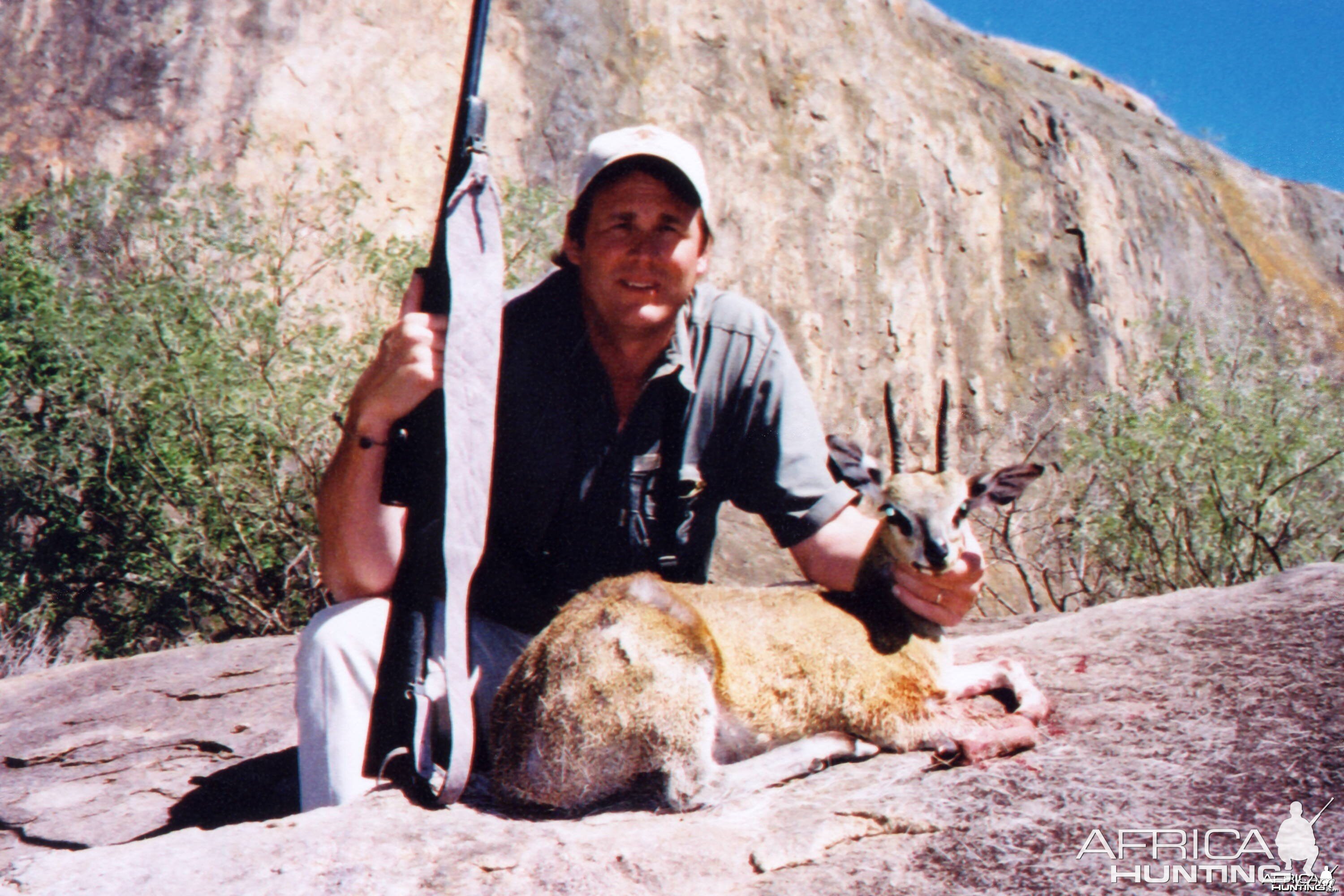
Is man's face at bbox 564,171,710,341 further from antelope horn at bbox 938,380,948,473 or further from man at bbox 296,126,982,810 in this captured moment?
antelope horn at bbox 938,380,948,473

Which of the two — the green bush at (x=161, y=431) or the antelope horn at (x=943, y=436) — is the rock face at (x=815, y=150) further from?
the antelope horn at (x=943, y=436)

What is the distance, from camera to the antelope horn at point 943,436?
546 cm

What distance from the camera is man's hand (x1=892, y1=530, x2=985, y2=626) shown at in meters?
4.65

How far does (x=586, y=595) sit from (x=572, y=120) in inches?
555

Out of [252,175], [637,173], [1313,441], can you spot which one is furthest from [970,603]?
[252,175]

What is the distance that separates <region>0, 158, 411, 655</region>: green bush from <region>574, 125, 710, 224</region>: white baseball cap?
19.9 ft

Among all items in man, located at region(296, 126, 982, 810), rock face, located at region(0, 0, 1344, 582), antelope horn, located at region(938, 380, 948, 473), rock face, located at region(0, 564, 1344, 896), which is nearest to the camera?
rock face, located at region(0, 564, 1344, 896)

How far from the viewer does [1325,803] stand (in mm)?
3254

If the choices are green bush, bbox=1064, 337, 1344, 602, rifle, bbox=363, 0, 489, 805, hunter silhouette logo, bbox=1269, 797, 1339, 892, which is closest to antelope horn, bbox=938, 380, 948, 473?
hunter silhouette logo, bbox=1269, 797, 1339, 892

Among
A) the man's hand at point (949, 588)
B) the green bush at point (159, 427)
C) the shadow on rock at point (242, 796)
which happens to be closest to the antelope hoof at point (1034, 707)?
the man's hand at point (949, 588)

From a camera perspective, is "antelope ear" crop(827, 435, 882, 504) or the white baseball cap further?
"antelope ear" crop(827, 435, 882, 504)

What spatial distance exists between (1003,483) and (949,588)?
885 mm

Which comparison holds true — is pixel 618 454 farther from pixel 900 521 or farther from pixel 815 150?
pixel 815 150

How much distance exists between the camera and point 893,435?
5973mm
